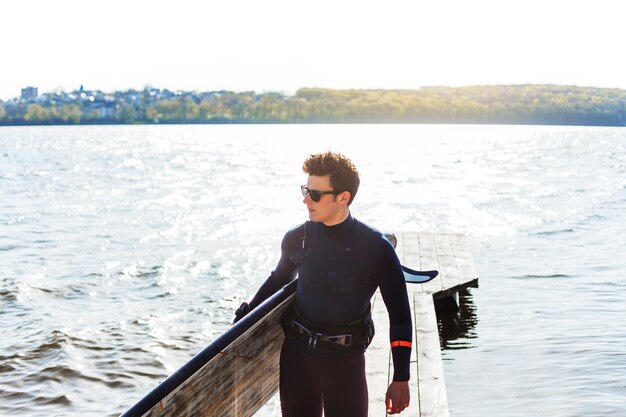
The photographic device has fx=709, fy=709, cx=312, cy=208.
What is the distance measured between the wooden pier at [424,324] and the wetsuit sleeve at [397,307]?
5.97 ft

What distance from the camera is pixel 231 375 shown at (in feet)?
13.9

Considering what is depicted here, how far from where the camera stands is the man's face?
370 centimetres

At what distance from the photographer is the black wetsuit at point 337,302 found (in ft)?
12.3

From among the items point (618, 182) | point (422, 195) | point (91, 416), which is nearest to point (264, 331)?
point (91, 416)

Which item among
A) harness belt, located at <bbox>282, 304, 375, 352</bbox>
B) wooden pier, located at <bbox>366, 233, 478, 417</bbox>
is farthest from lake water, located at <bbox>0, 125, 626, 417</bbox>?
harness belt, located at <bbox>282, 304, 375, 352</bbox>

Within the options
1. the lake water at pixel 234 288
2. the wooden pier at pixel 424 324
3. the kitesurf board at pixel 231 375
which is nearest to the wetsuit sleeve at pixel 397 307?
the kitesurf board at pixel 231 375

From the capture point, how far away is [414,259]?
1234cm

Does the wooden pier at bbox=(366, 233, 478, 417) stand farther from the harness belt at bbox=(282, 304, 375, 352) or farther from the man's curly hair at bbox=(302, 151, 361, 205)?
the man's curly hair at bbox=(302, 151, 361, 205)

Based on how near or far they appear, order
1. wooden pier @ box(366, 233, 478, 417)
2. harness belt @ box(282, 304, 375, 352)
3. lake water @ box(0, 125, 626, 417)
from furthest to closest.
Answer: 1. lake water @ box(0, 125, 626, 417)
2. wooden pier @ box(366, 233, 478, 417)
3. harness belt @ box(282, 304, 375, 352)

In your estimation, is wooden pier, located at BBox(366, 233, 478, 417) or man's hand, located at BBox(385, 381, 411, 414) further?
wooden pier, located at BBox(366, 233, 478, 417)

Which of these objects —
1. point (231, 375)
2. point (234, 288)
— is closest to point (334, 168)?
point (231, 375)

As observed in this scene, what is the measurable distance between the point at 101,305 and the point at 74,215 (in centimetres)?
1538

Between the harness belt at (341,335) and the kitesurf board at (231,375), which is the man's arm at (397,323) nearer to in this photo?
the harness belt at (341,335)

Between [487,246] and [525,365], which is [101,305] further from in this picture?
[487,246]
